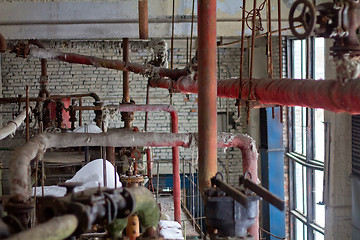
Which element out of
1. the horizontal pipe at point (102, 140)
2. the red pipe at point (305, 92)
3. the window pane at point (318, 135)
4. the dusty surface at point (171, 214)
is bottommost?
the dusty surface at point (171, 214)

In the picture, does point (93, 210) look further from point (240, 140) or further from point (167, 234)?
point (167, 234)

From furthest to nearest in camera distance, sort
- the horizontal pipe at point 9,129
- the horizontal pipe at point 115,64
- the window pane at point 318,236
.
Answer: the window pane at point 318,236 < the horizontal pipe at point 115,64 < the horizontal pipe at point 9,129

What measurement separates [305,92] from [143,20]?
5.33m

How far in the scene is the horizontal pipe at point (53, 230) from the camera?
1963 millimetres

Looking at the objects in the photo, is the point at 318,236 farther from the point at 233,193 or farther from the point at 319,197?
the point at 233,193

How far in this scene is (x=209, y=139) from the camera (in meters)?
3.54

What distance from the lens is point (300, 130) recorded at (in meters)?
10.7

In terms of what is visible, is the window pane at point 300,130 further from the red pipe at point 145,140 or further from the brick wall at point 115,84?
the red pipe at point 145,140

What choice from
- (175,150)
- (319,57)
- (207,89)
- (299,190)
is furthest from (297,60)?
(207,89)

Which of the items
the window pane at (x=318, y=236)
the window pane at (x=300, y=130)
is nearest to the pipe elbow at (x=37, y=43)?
the window pane at (x=300, y=130)

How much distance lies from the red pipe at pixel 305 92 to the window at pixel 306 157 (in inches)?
197

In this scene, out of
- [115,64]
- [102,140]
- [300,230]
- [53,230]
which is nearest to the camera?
[53,230]

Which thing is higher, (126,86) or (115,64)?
(115,64)

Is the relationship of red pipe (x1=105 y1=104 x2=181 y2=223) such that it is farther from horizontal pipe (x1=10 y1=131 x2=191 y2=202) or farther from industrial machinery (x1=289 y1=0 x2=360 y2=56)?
industrial machinery (x1=289 y1=0 x2=360 y2=56)
